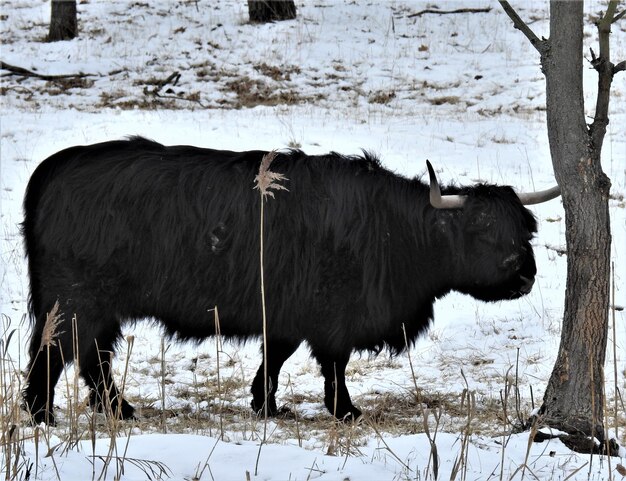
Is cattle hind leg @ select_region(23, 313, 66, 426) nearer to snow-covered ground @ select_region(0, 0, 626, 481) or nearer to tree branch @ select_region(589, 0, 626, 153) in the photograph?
snow-covered ground @ select_region(0, 0, 626, 481)

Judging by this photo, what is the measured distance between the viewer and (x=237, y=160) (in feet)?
20.9

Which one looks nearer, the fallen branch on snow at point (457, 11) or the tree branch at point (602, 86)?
the tree branch at point (602, 86)

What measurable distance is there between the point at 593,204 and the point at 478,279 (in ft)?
6.20

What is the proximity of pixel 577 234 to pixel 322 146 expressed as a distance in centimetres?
669

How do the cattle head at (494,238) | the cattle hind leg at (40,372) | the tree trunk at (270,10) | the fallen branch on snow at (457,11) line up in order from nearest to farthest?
the cattle hind leg at (40,372)
the cattle head at (494,238)
the tree trunk at (270,10)
the fallen branch on snow at (457,11)

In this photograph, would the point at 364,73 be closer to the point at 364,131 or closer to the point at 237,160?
the point at 364,131

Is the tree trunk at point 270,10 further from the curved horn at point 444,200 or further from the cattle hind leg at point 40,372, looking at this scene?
the cattle hind leg at point 40,372

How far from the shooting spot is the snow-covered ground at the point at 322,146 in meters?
4.01

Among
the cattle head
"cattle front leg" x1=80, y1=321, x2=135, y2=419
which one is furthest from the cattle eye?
"cattle front leg" x1=80, y1=321, x2=135, y2=419

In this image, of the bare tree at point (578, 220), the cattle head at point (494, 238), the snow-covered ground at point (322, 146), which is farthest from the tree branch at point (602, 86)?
the cattle head at point (494, 238)

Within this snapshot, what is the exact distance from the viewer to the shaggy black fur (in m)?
6.21

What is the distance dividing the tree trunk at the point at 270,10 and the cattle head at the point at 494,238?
44.1 ft

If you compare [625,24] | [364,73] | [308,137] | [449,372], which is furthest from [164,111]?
[625,24]

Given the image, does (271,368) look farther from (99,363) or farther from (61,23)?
(61,23)
